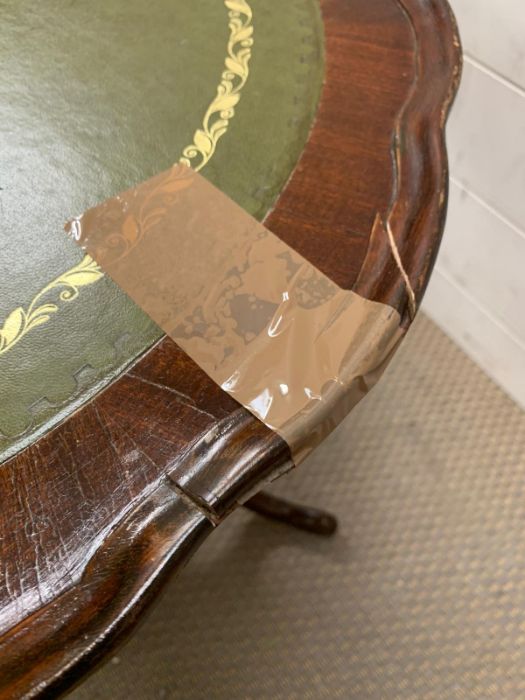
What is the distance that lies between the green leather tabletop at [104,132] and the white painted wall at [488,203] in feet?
1.21

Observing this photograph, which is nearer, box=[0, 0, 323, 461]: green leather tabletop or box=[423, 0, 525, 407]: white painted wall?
box=[0, 0, 323, 461]: green leather tabletop

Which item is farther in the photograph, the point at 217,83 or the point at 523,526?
the point at 523,526

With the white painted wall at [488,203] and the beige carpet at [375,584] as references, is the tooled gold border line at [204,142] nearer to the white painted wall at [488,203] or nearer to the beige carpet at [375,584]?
the white painted wall at [488,203]

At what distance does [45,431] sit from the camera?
0.39 meters

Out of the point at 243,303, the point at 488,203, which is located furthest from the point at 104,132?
the point at 488,203

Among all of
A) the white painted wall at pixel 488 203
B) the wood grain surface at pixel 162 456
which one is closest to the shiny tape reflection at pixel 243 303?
the wood grain surface at pixel 162 456

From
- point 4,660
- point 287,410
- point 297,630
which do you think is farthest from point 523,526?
point 4,660

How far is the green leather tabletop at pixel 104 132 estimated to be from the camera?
41 cm

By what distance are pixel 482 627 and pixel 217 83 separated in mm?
830

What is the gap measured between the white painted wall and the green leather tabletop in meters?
0.37

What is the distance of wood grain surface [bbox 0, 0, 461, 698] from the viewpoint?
1.07ft

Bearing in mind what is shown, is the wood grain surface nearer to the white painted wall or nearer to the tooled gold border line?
the tooled gold border line

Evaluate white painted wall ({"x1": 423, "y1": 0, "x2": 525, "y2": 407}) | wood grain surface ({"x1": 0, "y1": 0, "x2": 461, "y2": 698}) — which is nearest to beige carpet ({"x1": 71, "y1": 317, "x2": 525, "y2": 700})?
white painted wall ({"x1": 423, "y1": 0, "x2": 525, "y2": 407})

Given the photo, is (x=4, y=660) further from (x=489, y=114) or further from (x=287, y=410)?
(x=489, y=114)
